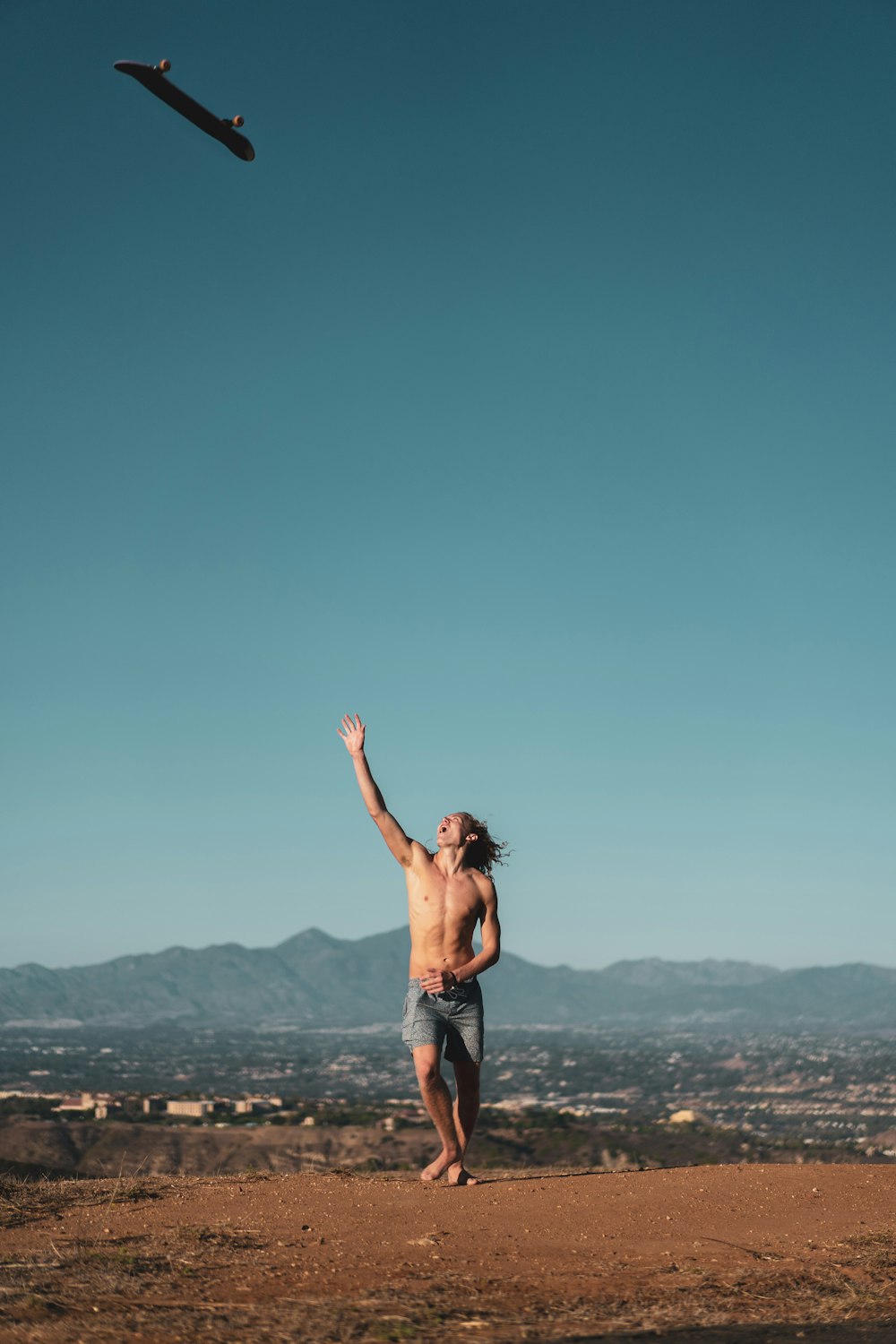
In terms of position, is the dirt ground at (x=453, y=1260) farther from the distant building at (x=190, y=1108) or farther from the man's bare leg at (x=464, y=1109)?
the distant building at (x=190, y=1108)

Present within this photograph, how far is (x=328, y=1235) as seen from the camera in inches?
269

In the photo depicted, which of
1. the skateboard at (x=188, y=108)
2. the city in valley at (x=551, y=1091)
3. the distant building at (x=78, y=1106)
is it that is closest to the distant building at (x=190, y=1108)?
the city in valley at (x=551, y=1091)

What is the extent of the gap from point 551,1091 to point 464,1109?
84.9 m

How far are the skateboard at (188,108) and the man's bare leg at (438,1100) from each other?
686cm

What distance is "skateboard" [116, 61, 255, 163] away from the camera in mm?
8523

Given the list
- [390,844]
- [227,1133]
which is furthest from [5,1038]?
[390,844]

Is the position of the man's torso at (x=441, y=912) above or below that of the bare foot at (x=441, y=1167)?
above

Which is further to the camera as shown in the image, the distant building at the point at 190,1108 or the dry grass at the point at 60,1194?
the distant building at the point at 190,1108

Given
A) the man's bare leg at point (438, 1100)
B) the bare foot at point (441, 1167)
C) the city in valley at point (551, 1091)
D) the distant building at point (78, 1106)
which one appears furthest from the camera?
the distant building at point (78, 1106)

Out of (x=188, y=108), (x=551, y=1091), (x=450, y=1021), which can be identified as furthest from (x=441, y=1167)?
(x=551, y=1091)

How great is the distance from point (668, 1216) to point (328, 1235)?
234 centimetres

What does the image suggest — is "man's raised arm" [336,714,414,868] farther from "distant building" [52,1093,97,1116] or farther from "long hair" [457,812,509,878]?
"distant building" [52,1093,97,1116]

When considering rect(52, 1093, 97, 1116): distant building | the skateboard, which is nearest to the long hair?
the skateboard

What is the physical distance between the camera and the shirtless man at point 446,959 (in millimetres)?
8805
